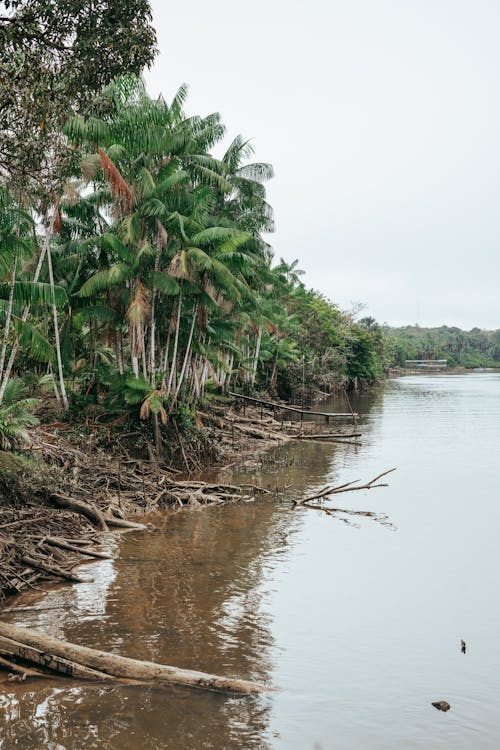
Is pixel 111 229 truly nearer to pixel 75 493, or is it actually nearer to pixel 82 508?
pixel 75 493

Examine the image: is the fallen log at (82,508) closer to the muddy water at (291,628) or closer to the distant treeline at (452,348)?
the muddy water at (291,628)

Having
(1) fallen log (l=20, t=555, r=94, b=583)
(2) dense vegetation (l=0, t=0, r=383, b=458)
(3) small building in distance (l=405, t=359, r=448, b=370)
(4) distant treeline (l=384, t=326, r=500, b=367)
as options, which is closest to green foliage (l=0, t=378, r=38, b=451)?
(2) dense vegetation (l=0, t=0, r=383, b=458)

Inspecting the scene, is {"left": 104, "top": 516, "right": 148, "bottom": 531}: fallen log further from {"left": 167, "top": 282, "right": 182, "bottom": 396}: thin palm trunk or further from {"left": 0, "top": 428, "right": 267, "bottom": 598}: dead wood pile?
{"left": 167, "top": 282, "right": 182, "bottom": 396}: thin palm trunk

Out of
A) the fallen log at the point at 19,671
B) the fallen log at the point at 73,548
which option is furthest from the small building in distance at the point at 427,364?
the fallen log at the point at 19,671

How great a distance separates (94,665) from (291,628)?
3.20 m

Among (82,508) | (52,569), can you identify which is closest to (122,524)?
(82,508)

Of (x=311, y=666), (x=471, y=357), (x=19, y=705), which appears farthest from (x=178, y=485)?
(x=471, y=357)

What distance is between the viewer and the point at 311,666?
27.3 feet

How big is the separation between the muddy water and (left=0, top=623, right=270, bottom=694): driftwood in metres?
0.15

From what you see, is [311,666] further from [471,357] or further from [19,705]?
[471,357]

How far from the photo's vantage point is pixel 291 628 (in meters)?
9.47

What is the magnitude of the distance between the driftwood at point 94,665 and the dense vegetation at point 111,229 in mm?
5783

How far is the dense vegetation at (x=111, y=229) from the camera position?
902 cm

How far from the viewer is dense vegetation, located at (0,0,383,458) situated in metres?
9.02
